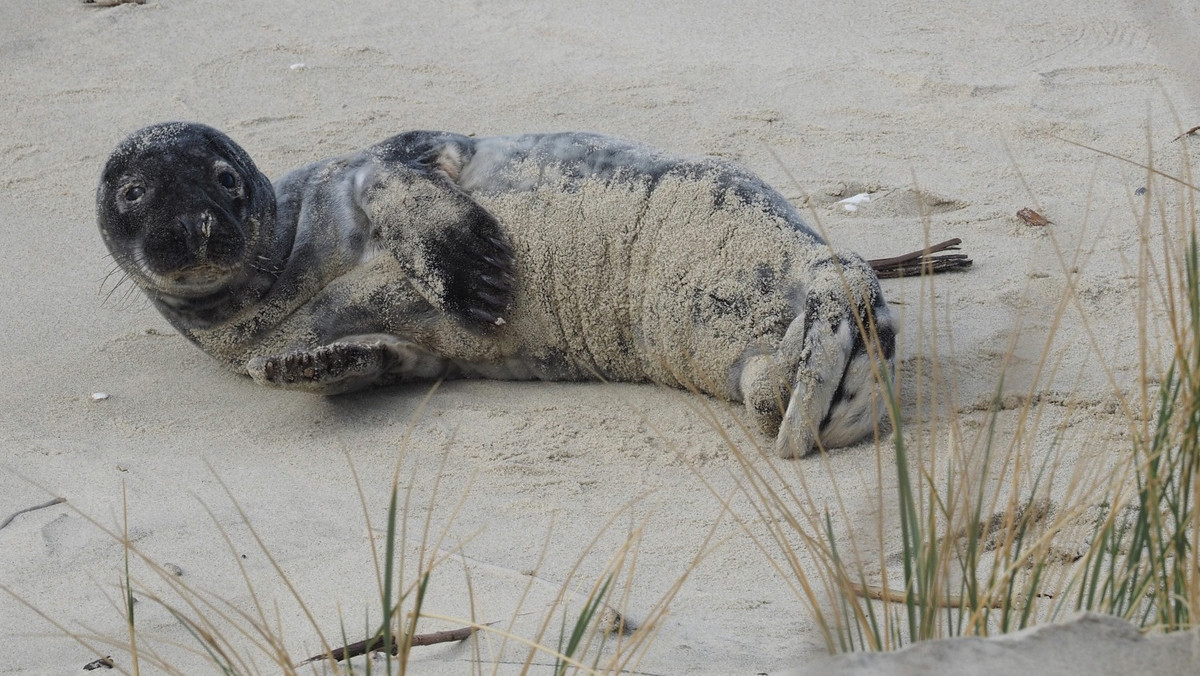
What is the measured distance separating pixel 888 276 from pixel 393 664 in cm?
274

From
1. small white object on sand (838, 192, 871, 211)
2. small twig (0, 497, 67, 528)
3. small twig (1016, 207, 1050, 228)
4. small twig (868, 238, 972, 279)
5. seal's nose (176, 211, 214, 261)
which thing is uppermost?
seal's nose (176, 211, 214, 261)

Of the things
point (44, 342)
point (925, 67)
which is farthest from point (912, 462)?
point (925, 67)

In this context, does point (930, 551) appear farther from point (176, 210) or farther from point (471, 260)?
point (176, 210)

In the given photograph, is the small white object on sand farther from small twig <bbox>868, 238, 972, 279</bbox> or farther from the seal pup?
the seal pup

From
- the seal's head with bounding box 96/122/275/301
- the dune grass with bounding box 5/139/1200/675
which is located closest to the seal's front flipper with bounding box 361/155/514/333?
the seal's head with bounding box 96/122/275/301

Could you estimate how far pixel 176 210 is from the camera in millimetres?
4223

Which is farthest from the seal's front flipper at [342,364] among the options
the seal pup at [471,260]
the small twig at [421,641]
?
the small twig at [421,641]

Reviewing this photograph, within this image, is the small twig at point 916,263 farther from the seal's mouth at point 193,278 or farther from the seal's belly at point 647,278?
the seal's mouth at point 193,278

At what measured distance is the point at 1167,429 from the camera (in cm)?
221

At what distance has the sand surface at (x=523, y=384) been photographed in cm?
321

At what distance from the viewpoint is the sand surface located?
3211 millimetres

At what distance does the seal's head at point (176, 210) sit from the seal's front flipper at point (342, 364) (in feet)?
1.16

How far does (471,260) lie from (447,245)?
0.31ft

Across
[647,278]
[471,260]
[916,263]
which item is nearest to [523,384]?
[471,260]
